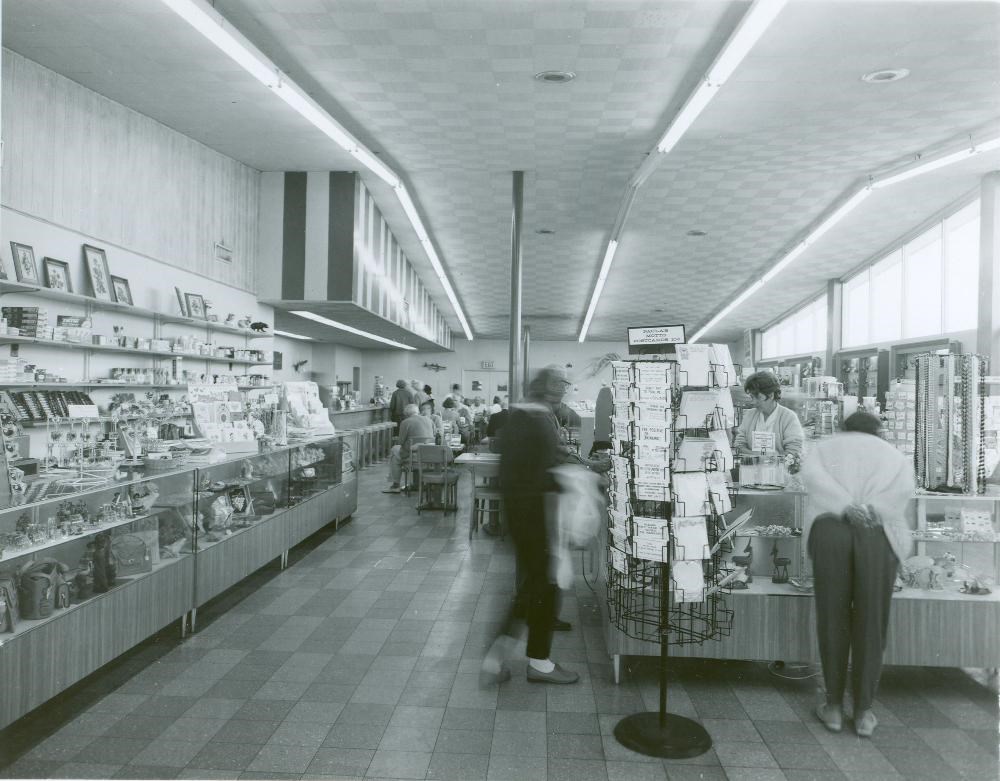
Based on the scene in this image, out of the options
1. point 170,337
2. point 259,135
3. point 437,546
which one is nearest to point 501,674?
point 437,546

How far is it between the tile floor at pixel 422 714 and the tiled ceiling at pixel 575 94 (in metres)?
4.13

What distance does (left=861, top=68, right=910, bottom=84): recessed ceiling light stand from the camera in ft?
18.4

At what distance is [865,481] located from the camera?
3.27 m

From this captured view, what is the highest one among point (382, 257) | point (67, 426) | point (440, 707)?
point (382, 257)

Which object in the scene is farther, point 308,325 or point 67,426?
point 308,325

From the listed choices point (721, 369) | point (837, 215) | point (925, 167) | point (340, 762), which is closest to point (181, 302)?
point (340, 762)

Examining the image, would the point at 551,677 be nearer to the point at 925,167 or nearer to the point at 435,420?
the point at 925,167

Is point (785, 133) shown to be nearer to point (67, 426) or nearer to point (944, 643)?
point (944, 643)

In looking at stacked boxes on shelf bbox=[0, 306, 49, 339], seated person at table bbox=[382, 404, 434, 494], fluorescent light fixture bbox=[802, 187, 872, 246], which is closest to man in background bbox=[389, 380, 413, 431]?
seated person at table bbox=[382, 404, 434, 494]

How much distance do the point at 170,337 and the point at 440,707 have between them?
5.49m

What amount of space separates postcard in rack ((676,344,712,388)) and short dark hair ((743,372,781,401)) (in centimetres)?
187

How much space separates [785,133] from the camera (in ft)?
22.9

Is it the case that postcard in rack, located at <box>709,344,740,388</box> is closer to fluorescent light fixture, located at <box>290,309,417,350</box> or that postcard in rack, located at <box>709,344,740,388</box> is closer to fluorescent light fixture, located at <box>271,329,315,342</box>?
fluorescent light fixture, located at <box>290,309,417,350</box>

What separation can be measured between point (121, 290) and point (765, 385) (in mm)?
5499
